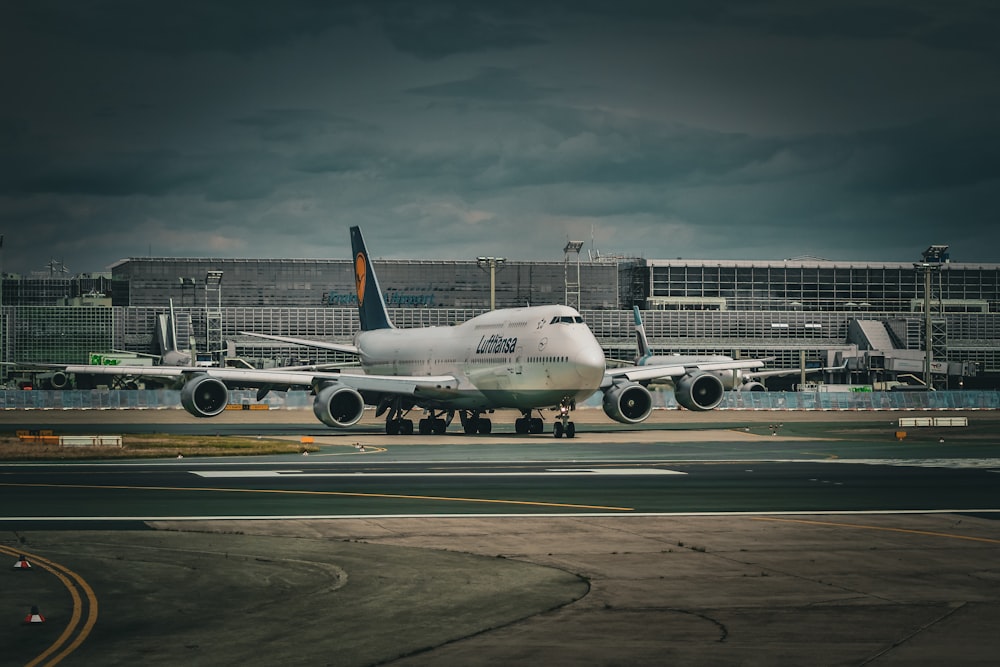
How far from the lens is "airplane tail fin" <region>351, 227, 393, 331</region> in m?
82.1

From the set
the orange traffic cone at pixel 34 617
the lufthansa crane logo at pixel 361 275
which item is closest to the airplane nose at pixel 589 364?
the lufthansa crane logo at pixel 361 275

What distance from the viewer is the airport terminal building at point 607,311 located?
174500 mm

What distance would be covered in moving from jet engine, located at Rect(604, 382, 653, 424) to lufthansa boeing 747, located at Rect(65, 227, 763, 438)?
0.16 feet

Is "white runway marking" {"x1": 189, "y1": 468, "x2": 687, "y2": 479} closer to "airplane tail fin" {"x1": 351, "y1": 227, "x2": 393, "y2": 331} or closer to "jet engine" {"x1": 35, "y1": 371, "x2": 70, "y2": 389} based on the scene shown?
"airplane tail fin" {"x1": 351, "y1": 227, "x2": 393, "y2": 331}

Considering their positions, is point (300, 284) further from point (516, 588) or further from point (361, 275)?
point (516, 588)

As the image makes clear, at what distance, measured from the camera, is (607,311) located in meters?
184

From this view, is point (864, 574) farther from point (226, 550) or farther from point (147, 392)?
point (147, 392)

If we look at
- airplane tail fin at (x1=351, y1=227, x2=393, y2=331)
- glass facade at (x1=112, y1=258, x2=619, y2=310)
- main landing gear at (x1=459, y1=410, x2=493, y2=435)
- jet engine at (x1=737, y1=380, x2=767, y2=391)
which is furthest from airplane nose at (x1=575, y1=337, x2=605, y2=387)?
glass facade at (x1=112, y1=258, x2=619, y2=310)

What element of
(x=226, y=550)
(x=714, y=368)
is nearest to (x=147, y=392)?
(x=714, y=368)

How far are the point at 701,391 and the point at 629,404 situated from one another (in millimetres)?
5781

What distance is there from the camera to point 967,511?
89.0 ft

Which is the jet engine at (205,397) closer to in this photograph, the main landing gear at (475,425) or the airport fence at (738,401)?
the main landing gear at (475,425)

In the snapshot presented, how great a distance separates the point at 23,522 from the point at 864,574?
52.6 feet

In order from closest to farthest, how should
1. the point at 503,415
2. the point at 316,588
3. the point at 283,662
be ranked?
the point at 283,662 < the point at 316,588 < the point at 503,415
